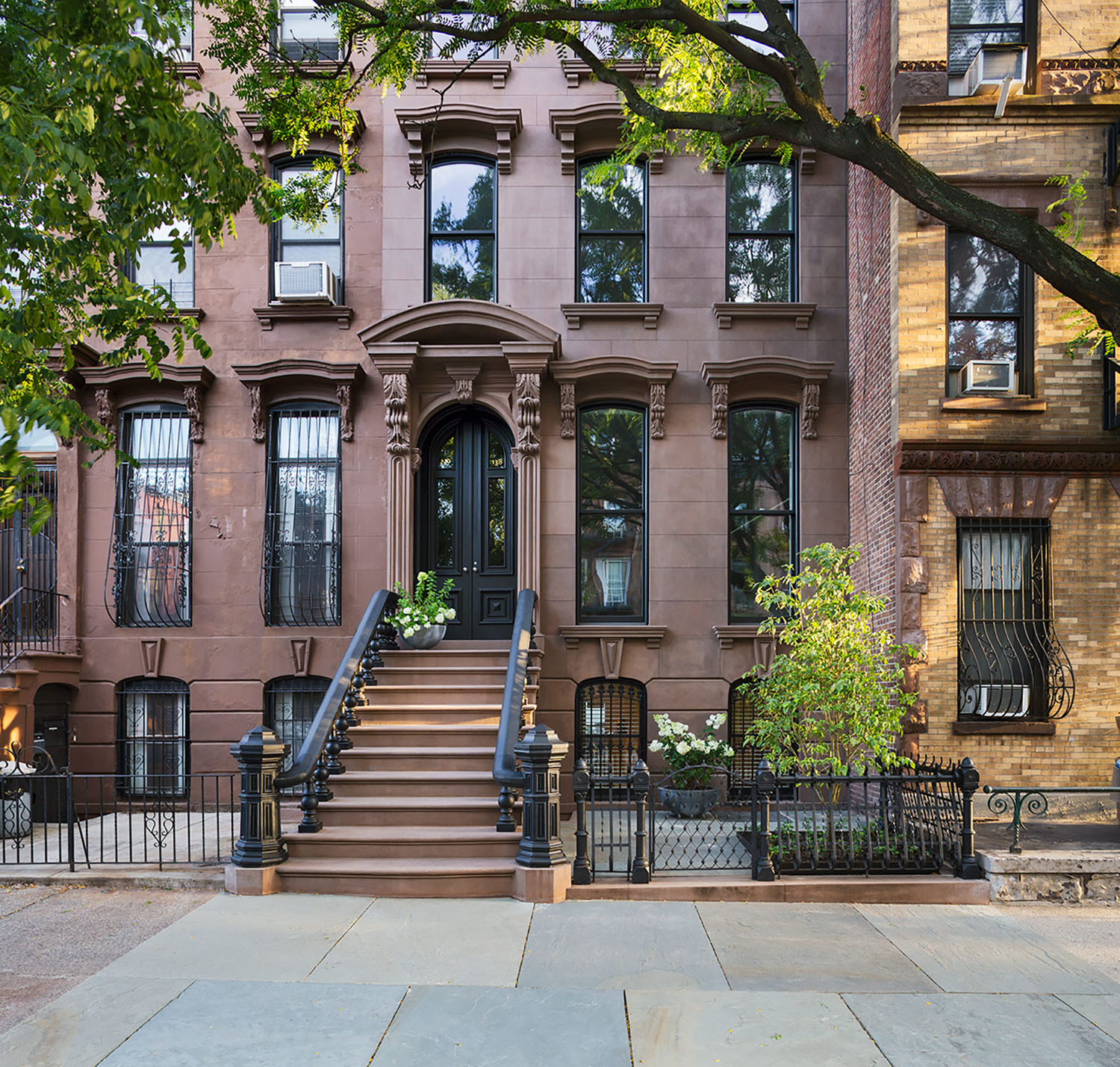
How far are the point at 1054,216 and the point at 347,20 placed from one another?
26.7ft

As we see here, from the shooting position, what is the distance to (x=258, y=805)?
7887mm

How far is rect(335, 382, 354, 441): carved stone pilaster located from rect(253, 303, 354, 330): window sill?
0.89 meters

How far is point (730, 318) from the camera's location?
12.2 m

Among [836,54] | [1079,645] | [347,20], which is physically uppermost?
[836,54]

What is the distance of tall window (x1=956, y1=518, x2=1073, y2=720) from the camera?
10.1 m

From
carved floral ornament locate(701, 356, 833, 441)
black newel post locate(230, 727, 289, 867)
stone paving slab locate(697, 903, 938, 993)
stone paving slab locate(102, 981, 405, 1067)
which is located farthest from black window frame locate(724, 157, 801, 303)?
stone paving slab locate(102, 981, 405, 1067)

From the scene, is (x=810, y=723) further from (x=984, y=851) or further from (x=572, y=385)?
(x=572, y=385)

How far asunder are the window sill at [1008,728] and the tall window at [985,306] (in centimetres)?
382

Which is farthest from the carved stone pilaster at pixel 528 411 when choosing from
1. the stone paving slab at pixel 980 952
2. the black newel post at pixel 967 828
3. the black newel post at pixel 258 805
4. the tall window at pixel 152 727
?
the stone paving slab at pixel 980 952

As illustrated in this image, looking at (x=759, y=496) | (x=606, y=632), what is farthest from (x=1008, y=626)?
(x=606, y=632)

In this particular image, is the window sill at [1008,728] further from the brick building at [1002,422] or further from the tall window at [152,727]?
the tall window at [152,727]

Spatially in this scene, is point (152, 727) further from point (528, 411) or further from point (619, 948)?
point (619, 948)

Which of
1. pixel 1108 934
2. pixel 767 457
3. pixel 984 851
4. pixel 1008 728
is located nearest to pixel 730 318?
pixel 767 457

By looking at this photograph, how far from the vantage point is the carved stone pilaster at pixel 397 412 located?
11.6m
